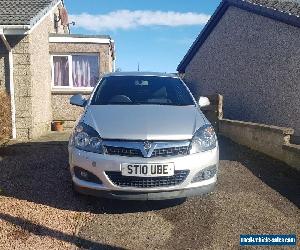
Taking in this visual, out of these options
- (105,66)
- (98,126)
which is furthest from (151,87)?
(105,66)

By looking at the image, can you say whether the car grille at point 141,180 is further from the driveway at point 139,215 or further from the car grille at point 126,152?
the driveway at point 139,215

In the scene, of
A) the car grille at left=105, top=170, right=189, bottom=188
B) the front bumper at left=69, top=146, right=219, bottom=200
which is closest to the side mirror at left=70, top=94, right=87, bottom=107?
the front bumper at left=69, top=146, right=219, bottom=200

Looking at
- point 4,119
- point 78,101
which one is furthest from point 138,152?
point 4,119

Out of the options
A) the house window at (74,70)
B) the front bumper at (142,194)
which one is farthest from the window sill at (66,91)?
the front bumper at (142,194)

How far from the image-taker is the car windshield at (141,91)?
507 cm

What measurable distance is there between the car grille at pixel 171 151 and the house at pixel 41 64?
6.35 meters

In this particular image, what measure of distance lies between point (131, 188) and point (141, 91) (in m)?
1.99

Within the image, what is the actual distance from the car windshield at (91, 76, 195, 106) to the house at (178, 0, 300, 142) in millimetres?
4368

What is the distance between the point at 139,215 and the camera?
13.5 ft

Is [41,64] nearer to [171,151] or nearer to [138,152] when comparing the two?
[138,152]

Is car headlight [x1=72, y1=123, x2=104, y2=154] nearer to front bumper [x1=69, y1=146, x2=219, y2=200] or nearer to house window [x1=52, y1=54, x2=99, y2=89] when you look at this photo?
front bumper [x1=69, y1=146, x2=219, y2=200]

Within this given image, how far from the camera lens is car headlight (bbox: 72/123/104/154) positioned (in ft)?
12.9

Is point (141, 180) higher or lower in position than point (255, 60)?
lower

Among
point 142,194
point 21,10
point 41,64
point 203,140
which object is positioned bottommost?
point 142,194
